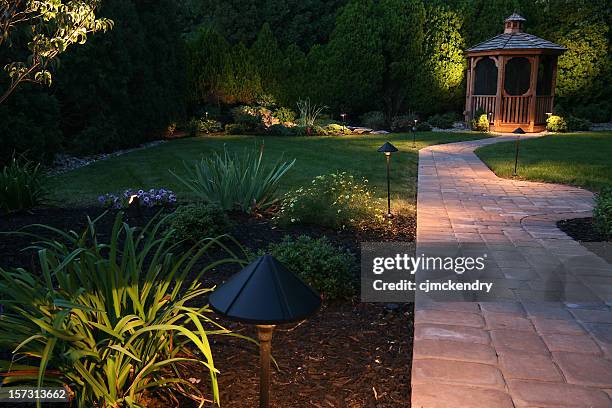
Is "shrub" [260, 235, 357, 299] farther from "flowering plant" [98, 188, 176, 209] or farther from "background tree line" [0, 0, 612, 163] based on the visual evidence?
"background tree line" [0, 0, 612, 163]

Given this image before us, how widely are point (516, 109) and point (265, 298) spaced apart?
17.9 m

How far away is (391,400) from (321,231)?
3.15 meters

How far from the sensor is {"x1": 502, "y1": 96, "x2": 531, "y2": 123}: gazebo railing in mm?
17750

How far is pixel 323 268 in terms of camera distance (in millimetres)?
3795

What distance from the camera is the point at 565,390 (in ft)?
8.45

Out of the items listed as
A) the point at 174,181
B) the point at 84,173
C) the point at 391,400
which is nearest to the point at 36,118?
the point at 84,173

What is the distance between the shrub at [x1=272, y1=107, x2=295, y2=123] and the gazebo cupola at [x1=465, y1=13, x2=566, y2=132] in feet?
20.5

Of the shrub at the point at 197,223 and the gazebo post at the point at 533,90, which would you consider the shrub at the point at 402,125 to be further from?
the shrub at the point at 197,223

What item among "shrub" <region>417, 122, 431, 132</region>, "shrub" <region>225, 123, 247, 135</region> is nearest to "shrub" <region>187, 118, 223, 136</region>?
"shrub" <region>225, 123, 247, 135</region>

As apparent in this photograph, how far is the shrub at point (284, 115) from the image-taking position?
18.2 meters

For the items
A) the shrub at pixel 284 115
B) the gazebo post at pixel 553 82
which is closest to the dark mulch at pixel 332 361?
the shrub at pixel 284 115

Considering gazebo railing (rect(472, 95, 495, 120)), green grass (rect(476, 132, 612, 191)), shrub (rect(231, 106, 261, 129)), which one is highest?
gazebo railing (rect(472, 95, 495, 120))

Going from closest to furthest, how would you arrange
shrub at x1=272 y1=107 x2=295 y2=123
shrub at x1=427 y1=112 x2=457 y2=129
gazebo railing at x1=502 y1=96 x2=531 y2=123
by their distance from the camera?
gazebo railing at x1=502 y1=96 x2=531 y2=123 < shrub at x1=272 y1=107 x2=295 y2=123 < shrub at x1=427 y1=112 x2=457 y2=129

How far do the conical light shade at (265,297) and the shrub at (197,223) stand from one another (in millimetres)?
3132
